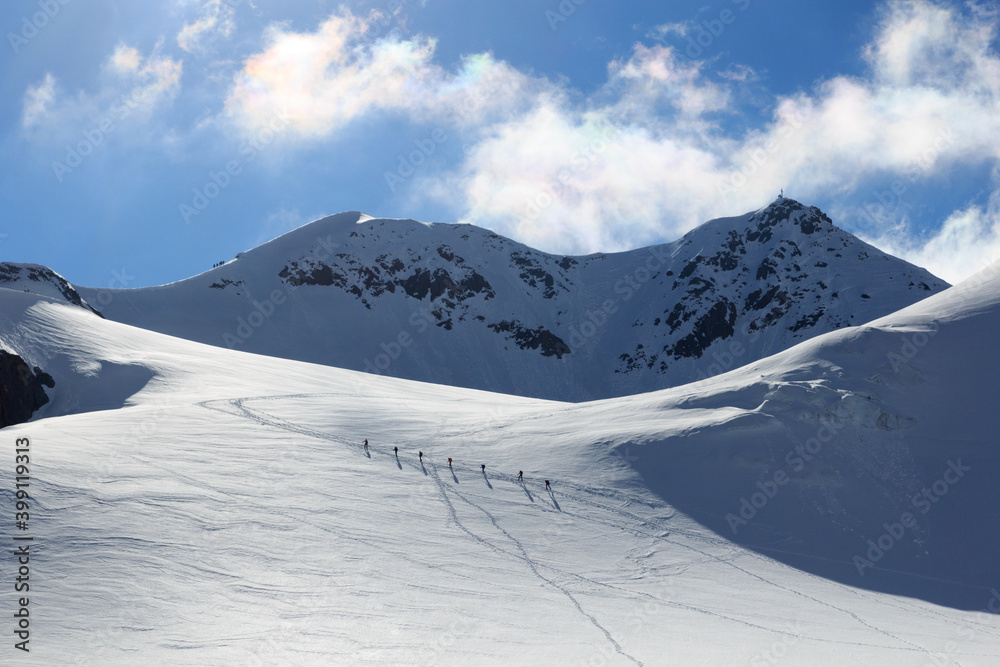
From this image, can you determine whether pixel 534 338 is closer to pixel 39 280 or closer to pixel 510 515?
pixel 39 280

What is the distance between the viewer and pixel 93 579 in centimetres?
1780

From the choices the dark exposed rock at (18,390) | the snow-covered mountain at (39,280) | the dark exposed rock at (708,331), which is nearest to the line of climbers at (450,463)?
the dark exposed rock at (18,390)

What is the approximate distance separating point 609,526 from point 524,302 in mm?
105439

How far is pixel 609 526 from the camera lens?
95.4 ft

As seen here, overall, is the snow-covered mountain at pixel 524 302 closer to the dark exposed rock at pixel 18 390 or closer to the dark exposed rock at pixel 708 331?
the dark exposed rock at pixel 708 331

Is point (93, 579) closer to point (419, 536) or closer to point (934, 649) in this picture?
point (419, 536)

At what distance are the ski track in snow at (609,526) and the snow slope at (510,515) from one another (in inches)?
5.9

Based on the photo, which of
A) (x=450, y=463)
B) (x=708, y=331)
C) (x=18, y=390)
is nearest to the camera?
(x=450, y=463)

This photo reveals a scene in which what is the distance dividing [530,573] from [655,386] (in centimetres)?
9238

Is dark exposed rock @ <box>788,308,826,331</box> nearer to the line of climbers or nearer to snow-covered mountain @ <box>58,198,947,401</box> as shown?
snow-covered mountain @ <box>58,198,947,401</box>

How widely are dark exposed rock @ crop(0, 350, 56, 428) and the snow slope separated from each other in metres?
1.22

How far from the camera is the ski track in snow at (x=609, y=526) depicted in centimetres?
2148

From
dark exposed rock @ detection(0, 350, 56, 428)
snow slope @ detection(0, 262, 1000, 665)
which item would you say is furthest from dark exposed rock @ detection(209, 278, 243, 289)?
dark exposed rock @ detection(0, 350, 56, 428)

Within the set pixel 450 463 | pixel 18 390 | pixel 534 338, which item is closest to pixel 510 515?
pixel 450 463
